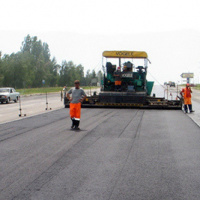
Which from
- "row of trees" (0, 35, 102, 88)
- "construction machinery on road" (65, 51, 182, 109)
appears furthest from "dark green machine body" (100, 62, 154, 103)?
"row of trees" (0, 35, 102, 88)

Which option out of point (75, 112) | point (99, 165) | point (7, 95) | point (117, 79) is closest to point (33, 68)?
point (7, 95)

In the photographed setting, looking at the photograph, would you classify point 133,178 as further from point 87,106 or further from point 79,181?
point 87,106

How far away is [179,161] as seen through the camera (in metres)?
6.95

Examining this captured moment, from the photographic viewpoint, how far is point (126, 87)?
2245cm

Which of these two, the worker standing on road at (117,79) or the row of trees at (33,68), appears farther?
the row of trees at (33,68)

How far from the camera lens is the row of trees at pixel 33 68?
100062mm

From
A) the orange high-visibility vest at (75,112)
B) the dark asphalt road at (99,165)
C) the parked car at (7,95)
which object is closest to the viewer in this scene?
the dark asphalt road at (99,165)

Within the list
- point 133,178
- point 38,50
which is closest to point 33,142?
point 133,178

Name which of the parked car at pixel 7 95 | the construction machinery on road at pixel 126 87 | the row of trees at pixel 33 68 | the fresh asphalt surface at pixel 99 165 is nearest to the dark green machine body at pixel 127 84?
the construction machinery on road at pixel 126 87

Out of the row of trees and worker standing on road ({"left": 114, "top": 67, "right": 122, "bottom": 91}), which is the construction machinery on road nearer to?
worker standing on road ({"left": 114, "top": 67, "right": 122, "bottom": 91})

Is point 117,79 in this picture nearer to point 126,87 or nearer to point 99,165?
point 126,87

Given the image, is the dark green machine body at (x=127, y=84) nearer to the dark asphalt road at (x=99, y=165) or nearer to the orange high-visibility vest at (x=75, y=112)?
the orange high-visibility vest at (x=75, y=112)

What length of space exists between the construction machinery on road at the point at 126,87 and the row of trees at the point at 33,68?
63.3 m

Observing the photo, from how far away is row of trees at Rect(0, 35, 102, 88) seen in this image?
100062mm
